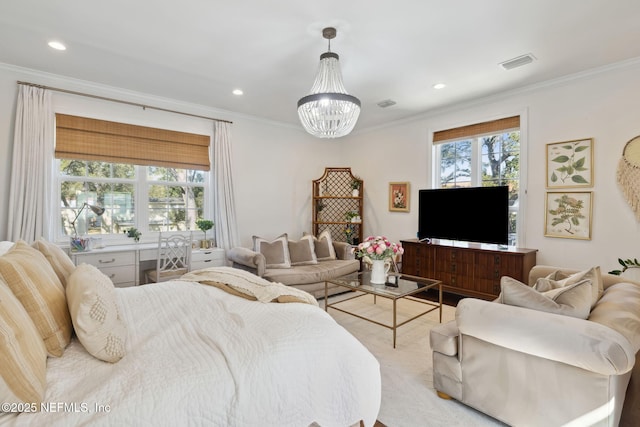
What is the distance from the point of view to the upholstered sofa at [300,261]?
3.97 m

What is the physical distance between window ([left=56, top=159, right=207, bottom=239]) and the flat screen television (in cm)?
335

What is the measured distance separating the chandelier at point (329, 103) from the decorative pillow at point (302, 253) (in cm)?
219

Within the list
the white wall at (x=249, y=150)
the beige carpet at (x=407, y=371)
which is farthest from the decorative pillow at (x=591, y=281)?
the white wall at (x=249, y=150)

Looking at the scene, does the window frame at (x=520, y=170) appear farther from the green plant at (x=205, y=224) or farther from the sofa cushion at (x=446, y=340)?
the green plant at (x=205, y=224)

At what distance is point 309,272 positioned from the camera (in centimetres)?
407

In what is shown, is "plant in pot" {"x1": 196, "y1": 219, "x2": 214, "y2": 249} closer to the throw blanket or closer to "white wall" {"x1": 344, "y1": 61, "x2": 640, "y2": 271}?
the throw blanket

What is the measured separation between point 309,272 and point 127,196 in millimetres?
2587

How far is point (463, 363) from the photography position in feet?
6.38

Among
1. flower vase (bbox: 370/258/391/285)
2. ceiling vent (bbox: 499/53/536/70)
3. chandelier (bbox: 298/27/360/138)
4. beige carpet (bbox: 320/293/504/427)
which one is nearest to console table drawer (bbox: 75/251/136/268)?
beige carpet (bbox: 320/293/504/427)

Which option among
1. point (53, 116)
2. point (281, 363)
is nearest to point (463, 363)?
point (281, 363)

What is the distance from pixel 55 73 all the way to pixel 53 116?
0.46 m

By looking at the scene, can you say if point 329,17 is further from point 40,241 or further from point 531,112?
point 531,112

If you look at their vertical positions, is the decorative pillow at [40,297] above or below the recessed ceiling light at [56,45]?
below

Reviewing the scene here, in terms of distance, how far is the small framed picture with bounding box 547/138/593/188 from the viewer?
337cm
